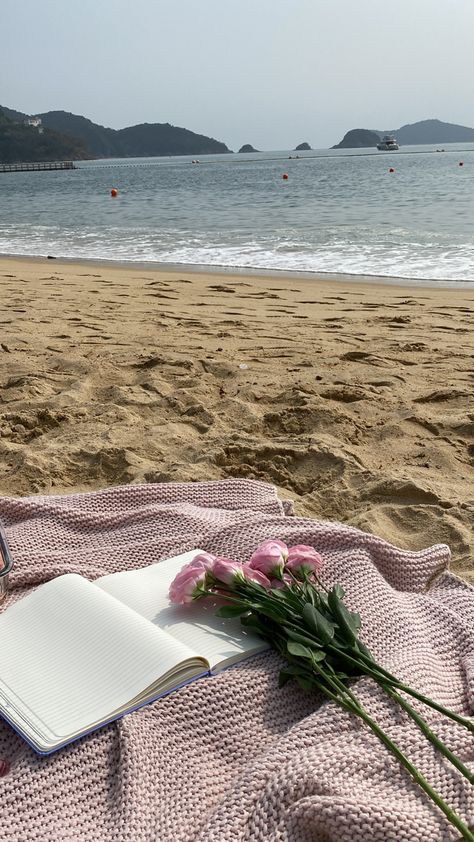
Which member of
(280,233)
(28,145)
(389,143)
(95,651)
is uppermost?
(28,145)

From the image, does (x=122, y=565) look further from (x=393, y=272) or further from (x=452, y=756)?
(x=393, y=272)

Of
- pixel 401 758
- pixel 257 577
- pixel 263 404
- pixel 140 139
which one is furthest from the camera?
pixel 140 139

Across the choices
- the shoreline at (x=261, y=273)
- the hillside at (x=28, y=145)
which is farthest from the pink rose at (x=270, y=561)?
the hillside at (x=28, y=145)

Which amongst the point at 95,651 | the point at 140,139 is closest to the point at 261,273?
the point at 95,651

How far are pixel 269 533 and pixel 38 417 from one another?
6.38 feet

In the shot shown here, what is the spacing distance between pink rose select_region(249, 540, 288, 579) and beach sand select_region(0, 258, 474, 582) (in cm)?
88

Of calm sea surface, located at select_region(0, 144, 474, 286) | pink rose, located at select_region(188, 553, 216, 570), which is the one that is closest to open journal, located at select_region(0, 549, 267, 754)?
pink rose, located at select_region(188, 553, 216, 570)

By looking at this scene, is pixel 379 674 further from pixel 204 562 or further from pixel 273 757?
pixel 204 562

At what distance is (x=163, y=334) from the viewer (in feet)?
18.4

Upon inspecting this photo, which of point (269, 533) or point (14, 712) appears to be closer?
point (14, 712)

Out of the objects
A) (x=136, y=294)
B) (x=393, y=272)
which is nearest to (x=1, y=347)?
(x=136, y=294)

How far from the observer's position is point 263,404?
409cm

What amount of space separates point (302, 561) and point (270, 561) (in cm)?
9

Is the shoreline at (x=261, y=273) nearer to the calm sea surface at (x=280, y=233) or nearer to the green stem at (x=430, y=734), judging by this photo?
the calm sea surface at (x=280, y=233)
